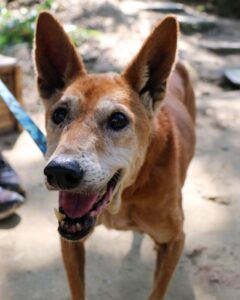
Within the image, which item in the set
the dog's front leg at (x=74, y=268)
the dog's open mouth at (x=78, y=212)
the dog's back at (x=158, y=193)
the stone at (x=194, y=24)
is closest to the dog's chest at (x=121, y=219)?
the dog's back at (x=158, y=193)

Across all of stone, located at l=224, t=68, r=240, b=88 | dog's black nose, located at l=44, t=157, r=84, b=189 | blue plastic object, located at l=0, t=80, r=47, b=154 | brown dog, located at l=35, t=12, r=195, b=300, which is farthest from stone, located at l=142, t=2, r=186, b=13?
dog's black nose, located at l=44, t=157, r=84, b=189

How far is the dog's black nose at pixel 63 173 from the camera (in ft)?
6.42

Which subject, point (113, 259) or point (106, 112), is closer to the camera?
point (106, 112)

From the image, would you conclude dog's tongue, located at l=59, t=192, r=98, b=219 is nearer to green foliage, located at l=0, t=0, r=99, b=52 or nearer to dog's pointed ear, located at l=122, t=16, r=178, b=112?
dog's pointed ear, located at l=122, t=16, r=178, b=112

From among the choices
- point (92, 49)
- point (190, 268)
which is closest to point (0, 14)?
point (92, 49)

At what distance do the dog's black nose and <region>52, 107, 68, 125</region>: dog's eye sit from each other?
0.47 metres

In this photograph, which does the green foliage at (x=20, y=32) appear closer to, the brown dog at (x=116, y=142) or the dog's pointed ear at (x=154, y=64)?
the brown dog at (x=116, y=142)

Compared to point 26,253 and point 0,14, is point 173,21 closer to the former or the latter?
point 26,253

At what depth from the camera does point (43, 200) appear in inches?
154

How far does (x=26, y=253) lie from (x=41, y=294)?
0.41 metres

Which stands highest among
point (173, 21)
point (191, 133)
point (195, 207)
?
point (173, 21)

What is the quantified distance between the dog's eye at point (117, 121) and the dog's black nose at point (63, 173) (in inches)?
16.7

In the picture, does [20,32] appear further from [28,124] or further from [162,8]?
[28,124]

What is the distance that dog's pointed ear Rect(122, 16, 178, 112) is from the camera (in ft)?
8.31
